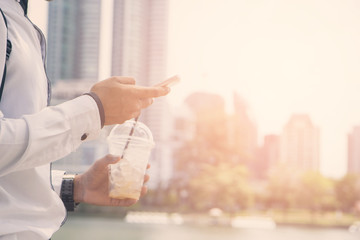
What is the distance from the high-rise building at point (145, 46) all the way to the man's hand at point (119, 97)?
41.5ft

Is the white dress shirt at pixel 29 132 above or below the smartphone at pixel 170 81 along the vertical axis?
below

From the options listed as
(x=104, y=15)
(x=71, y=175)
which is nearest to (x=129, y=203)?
(x=71, y=175)

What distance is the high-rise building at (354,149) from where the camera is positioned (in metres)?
19.5

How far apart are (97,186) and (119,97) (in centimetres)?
25

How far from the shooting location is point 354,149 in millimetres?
19797

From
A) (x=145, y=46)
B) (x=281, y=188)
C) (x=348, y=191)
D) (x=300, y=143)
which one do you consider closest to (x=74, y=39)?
(x=145, y=46)

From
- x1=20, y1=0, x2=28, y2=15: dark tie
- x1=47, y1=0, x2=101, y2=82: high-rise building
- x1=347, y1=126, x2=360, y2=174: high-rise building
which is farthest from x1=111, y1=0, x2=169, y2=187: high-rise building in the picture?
x1=20, y1=0, x2=28, y2=15: dark tie

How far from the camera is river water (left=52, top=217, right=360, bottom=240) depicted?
15148mm

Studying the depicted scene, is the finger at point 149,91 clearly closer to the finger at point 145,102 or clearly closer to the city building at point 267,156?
the finger at point 145,102

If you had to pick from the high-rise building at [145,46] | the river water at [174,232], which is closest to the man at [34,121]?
the high-rise building at [145,46]

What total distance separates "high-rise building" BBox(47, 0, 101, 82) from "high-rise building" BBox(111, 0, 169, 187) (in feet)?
3.80

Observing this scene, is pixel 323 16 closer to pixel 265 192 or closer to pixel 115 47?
pixel 265 192

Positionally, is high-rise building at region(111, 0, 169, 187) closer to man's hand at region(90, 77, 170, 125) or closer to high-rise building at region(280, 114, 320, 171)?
high-rise building at region(280, 114, 320, 171)

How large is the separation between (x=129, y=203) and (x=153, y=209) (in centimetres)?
1731
